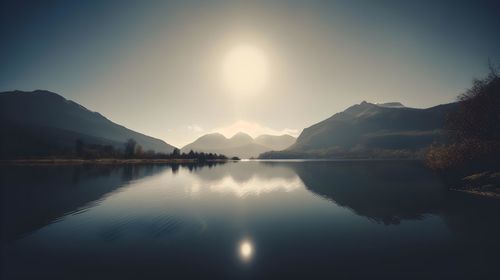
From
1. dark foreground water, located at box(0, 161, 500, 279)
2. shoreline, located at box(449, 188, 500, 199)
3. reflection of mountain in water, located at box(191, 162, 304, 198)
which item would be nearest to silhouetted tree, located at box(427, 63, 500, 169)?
shoreline, located at box(449, 188, 500, 199)

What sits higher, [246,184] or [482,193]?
[246,184]

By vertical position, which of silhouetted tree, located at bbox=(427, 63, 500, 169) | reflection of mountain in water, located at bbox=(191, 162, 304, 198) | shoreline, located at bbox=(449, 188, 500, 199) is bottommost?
shoreline, located at bbox=(449, 188, 500, 199)

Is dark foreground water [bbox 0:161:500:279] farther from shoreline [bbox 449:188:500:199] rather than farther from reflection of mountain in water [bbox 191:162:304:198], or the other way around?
reflection of mountain in water [bbox 191:162:304:198]

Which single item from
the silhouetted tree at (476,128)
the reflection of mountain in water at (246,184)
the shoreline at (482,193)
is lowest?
the shoreline at (482,193)

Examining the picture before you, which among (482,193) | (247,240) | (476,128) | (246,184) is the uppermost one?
(476,128)

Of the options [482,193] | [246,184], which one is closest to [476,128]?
[482,193]

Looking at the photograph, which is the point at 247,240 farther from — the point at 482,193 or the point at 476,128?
the point at 476,128

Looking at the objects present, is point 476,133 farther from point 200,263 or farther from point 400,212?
point 200,263

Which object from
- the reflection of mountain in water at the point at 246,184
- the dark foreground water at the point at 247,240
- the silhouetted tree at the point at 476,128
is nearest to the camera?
the dark foreground water at the point at 247,240

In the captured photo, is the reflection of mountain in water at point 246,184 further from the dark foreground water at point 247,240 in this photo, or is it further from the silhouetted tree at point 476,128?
the silhouetted tree at point 476,128

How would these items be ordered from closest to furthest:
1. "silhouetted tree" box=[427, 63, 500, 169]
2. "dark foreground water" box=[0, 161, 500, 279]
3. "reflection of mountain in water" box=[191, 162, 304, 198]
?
"dark foreground water" box=[0, 161, 500, 279] → "silhouetted tree" box=[427, 63, 500, 169] → "reflection of mountain in water" box=[191, 162, 304, 198]

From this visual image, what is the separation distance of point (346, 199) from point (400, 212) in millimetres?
12843

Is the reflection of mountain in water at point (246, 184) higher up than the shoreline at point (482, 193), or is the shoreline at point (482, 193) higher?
the reflection of mountain in water at point (246, 184)

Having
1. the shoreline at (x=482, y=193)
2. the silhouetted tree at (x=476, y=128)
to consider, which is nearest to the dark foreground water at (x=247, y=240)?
the shoreline at (x=482, y=193)
